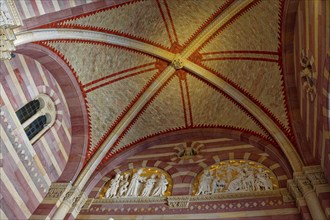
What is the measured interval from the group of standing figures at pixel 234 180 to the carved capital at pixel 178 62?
370 cm

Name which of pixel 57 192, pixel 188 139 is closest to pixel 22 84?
pixel 57 192

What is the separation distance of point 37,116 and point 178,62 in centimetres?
483

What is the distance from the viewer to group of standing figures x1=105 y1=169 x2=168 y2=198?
9781 millimetres

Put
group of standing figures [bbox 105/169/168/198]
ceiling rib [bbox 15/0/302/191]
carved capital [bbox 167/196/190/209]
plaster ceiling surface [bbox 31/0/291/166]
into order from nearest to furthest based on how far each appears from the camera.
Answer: carved capital [bbox 167/196/190/209] → ceiling rib [bbox 15/0/302/191] → group of standing figures [bbox 105/169/168/198] → plaster ceiling surface [bbox 31/0/291/166]

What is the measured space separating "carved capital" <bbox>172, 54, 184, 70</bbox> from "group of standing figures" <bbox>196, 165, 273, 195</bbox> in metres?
3.70

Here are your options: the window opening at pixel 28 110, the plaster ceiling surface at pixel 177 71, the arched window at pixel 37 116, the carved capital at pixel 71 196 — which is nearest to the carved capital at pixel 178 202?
the carved capital at pixel 71 196

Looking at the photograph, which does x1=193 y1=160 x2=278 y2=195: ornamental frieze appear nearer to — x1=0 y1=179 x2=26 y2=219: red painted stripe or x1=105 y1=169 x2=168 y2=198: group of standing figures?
x1=105 y1=169 x2=168 y2=198: group of standing figures

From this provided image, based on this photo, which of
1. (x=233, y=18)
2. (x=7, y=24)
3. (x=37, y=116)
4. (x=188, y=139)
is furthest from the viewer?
(x=188, y=139)

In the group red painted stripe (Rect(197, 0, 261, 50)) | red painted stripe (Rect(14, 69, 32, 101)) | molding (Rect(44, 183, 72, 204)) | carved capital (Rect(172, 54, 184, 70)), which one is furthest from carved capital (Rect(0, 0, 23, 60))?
red painted stripe (Rect(197, 0, 261, 50))

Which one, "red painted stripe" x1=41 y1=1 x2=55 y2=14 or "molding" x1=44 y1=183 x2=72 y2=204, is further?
"molding" x1=44 y1=183 x2=72 y2=204

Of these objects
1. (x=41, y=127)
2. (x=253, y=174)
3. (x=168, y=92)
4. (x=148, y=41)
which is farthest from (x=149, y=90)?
(x=253, y=174)

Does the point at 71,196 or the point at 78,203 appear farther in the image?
the point at 78,203

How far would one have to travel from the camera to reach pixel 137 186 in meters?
10.1

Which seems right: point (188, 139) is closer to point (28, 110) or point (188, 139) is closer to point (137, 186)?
point (137, 186)
